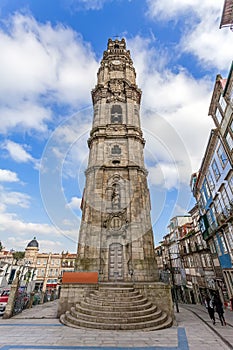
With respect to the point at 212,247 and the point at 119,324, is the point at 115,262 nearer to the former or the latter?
the point at 119,324

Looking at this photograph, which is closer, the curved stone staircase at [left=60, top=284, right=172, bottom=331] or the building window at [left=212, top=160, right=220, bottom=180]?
the curved stone staircase at [left=60, top=284, right=172, bottom=331]

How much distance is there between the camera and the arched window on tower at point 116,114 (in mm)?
26252

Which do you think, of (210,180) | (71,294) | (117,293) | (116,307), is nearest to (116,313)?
(116,307)

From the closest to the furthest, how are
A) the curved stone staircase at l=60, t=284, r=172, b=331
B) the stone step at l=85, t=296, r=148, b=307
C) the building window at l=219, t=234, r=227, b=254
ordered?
the curved stone staircase at l=60, t=284, r=172, b=331 → the stone step at l=85, t=296, r=148, b=307 → the building window at l=219, t=234, r=227, b=254

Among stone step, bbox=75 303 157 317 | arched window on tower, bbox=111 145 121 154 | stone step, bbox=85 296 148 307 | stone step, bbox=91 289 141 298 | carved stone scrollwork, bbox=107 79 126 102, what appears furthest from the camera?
carved stone scrollwork, bbox=107 79 126 102

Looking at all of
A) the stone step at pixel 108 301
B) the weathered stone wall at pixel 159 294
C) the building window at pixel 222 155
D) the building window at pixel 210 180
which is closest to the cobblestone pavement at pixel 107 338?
the weathered stone wall at pixel 159 294

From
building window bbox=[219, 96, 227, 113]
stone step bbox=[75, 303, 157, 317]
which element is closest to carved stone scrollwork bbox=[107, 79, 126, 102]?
building window bbox=[219, 96, 227, 113]

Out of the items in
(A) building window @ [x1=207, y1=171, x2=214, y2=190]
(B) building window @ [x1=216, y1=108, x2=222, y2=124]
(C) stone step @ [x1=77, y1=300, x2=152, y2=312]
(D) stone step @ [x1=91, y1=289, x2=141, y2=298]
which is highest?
(B) building window @ [x1=216, y1=108, x2=222, y2=124]

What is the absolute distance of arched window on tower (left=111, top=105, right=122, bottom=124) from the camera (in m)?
26.3

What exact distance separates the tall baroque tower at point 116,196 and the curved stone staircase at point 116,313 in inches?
157

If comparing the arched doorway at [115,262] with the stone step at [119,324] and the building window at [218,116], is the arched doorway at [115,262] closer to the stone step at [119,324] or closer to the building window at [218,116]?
the stone step at [119,324]

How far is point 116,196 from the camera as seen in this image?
1997cm

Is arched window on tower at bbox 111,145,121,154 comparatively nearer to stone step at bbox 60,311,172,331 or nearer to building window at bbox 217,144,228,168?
building window at bbox 217,144,228,168

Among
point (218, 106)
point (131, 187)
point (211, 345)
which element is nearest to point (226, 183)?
point (218, 106)
